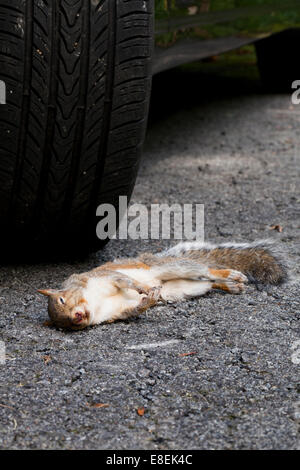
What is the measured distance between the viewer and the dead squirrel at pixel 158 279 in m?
2.43

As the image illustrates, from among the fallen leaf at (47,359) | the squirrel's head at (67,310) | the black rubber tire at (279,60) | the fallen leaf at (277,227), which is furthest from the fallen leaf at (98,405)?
the black rubber tire at (279,60)

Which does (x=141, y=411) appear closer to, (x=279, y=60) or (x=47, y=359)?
(x=47, y=359)

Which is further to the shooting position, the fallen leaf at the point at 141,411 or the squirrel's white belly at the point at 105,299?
the squirrel's white belly at the point at 105,299

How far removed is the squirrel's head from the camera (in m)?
2.37

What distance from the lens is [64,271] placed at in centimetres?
284

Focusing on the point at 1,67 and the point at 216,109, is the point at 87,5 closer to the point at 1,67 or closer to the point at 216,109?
the point at 1,67

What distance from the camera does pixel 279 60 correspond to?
648 cm

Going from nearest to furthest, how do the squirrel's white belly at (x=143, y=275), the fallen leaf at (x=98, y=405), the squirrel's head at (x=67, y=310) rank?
1. the fallen leaf at (x=98, y=405)
2. the squirrel's head at (x=67, y=310)
3. the squirrel's white belly at (x=143, y=275)

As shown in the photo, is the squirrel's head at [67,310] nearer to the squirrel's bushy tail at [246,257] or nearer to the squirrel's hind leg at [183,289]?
the squirrel's hind leg at [183,289]

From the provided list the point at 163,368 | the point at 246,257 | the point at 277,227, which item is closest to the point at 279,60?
the point at 277,227

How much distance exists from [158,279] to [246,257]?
35 centimetres

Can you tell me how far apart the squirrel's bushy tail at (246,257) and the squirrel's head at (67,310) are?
0.58 metres

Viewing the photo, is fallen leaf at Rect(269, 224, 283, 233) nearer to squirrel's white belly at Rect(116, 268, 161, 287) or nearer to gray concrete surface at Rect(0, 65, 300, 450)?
gray concrete surface at Rect(0, 65, 300, 450)

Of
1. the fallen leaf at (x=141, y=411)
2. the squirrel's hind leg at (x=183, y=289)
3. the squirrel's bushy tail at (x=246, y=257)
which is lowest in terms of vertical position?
the fallen leaf at (x=141, y=411)
